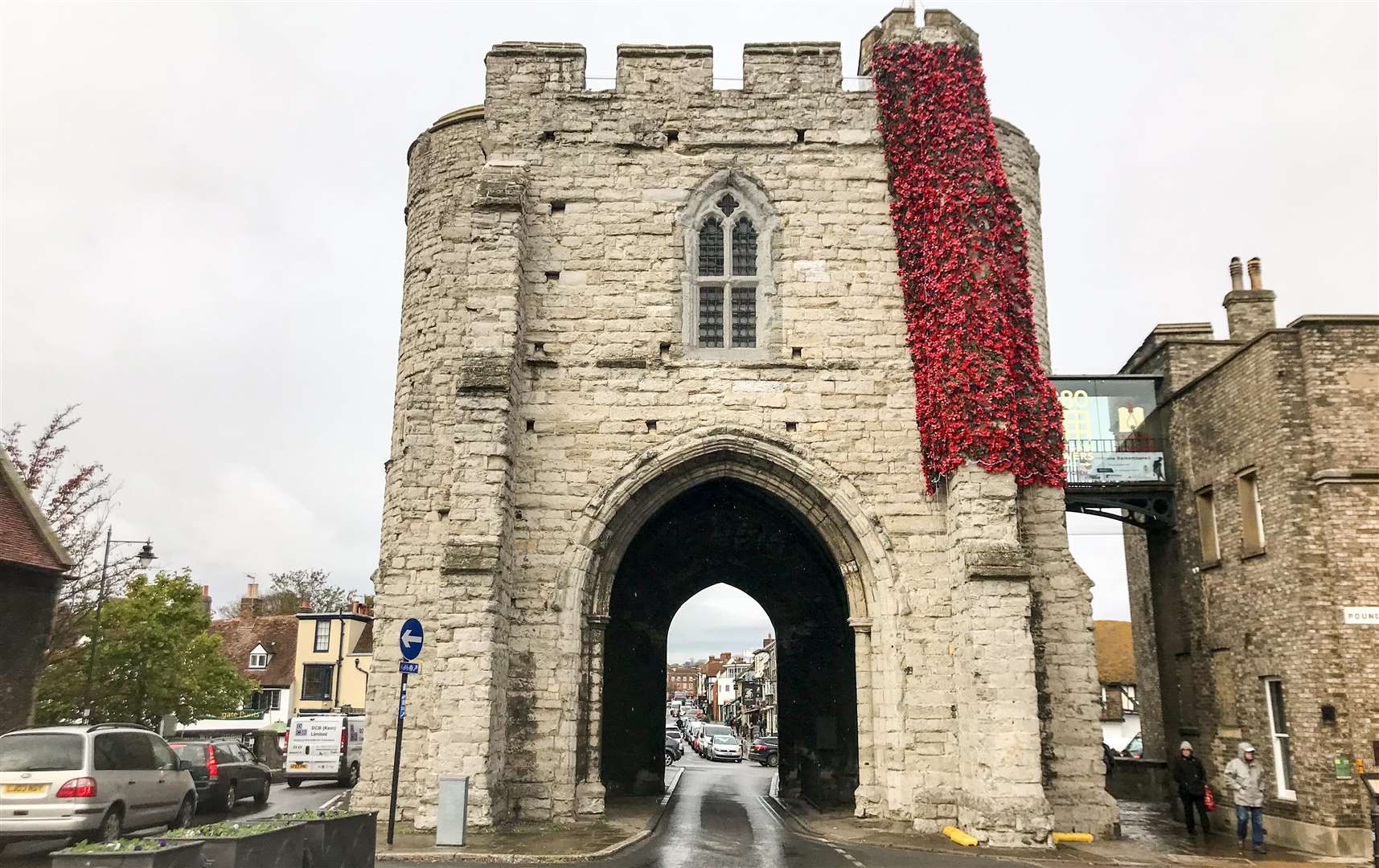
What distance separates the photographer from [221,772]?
15773mm

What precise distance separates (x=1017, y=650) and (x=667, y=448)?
517cm

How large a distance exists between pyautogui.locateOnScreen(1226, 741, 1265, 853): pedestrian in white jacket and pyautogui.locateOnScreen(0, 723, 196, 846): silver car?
43.2 feet

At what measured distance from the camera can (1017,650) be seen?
11484 millimetres

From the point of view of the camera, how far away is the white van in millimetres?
21719

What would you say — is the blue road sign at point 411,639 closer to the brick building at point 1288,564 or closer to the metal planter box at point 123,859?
the metal planter box at point 123,859

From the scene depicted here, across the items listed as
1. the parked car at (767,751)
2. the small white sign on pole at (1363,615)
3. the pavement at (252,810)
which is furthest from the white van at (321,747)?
the small white sign on pole at (1363,615)

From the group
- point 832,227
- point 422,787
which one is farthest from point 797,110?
point 422,787

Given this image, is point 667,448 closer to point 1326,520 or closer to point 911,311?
point 911,311

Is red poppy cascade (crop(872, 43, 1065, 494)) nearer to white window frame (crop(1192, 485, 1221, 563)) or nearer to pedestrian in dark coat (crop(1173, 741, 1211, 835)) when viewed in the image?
white window frame (crop(1192, 485, 1221, 563))

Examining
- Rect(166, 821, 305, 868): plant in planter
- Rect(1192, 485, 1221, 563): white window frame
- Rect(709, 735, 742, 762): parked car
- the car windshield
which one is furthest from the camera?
Rect(709, 735, 742, 762): parked car

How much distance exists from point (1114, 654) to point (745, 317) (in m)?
25.1

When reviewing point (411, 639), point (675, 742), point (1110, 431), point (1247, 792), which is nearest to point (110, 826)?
point (411, 639)

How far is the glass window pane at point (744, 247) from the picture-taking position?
1431 cm

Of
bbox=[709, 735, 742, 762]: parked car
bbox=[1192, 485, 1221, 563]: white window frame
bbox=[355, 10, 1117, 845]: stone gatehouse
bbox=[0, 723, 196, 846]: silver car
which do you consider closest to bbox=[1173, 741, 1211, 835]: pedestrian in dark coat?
bbox=[355, 10, 1117, 845]: stone gatehouse
